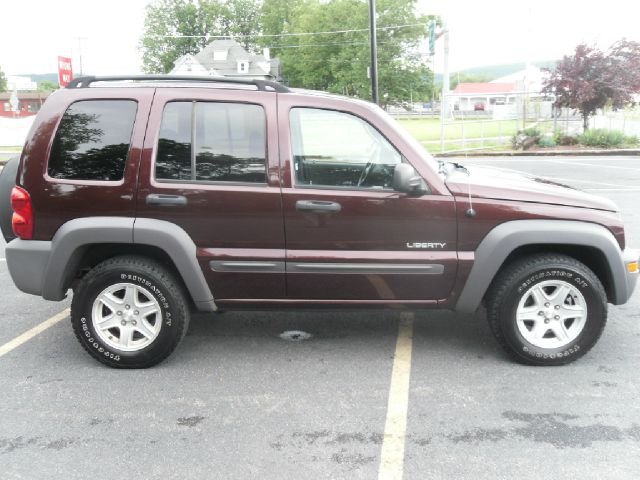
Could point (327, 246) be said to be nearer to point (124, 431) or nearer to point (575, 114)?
point (124, 431)

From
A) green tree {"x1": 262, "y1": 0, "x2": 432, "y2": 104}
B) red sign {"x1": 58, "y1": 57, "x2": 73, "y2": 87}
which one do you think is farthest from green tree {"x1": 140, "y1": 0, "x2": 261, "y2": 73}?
red sign {"x1": 58, "y1": 57, "x2": 73, "y2": 87}

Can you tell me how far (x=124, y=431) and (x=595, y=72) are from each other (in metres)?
22.5

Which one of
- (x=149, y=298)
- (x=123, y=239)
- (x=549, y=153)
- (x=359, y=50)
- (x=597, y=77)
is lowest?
(x=149, y=298)

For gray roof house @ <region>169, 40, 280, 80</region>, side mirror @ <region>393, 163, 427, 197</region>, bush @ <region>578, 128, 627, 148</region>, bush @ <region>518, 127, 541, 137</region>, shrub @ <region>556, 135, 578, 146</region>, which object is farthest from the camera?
gray roof house @ <region>169, 40, 280, 80</region>

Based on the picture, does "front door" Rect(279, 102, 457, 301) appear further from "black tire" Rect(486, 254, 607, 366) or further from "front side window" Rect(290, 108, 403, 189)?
"black tire" Rect(486, 254, 607, 366)

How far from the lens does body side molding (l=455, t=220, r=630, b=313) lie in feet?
12.7

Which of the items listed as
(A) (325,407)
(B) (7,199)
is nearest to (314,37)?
(B) (7,199)

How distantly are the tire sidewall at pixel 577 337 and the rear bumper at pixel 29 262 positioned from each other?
299 centimetres

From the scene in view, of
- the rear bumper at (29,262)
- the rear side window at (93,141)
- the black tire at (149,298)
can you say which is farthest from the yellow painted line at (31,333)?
the rear side window at (93,141)

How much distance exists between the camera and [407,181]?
3771mm

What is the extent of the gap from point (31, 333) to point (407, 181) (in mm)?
3163

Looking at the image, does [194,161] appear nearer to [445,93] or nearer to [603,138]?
[445,93]

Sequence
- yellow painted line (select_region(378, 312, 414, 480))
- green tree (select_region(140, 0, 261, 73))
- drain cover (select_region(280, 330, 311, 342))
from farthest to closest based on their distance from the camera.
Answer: green tree (select_region(140, 0, 261, 73)) → drain cover (select_region(280, 330, 311, 342)) → yellow painted line (select_region(378, 312, 414, 480))

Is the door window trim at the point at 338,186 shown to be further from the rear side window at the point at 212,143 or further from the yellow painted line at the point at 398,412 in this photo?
the yellow painted line at the point at 398,412
